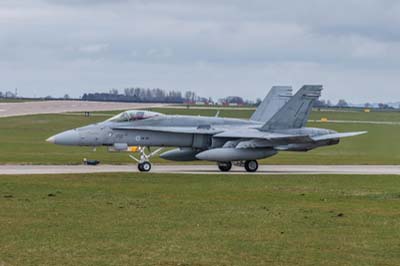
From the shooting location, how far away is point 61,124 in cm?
7731

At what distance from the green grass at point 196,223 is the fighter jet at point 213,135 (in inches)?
335

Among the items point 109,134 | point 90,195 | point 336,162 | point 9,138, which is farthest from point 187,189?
point 9,138

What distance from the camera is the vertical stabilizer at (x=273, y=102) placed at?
4316 centimetres

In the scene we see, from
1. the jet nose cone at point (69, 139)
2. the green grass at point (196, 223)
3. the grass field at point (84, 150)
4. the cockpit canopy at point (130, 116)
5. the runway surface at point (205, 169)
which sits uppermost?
the cockpit canopy at point (130, 116)

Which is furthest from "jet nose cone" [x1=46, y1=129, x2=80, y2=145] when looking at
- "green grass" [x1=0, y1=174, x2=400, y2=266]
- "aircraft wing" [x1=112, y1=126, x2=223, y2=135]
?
"green grass" [x1=0, y1=174, x2=400, y2=266]

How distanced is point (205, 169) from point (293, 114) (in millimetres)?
4543

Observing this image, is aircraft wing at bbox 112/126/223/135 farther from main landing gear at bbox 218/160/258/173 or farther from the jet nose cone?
the jet nose cone

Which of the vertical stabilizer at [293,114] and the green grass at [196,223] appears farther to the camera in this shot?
the vertical stabilizer at [293,114]

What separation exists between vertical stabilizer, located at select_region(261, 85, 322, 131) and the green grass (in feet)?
32.2

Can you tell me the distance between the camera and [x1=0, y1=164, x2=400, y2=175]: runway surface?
3183 cm

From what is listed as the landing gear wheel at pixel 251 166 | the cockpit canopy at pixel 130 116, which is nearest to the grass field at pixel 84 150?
the cockpit canopy at pixel 130 116

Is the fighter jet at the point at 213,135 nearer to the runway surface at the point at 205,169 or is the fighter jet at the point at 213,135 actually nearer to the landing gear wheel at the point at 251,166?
the landing gear wheel at the point at 251,166

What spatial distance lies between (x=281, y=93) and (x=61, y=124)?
123ft

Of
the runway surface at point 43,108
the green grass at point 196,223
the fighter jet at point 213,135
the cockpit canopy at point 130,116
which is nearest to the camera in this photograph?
the green grass at point 196,223
